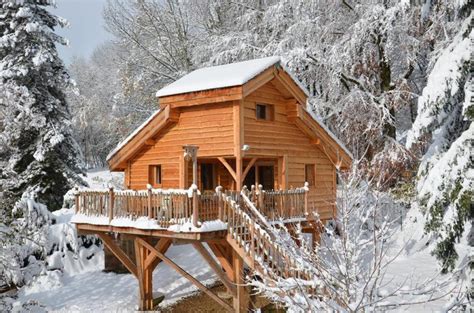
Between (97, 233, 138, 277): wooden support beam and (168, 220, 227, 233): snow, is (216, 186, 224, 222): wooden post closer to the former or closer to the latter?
(168, 220, 227, 233): snow

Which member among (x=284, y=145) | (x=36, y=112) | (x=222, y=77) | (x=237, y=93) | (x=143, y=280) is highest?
(x=222, y=77)

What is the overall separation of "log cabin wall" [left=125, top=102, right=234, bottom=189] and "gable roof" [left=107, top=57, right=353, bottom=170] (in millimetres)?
379

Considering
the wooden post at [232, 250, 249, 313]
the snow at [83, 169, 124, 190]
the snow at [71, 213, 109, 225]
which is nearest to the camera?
the wooden post at [232, 250, 249, 313]

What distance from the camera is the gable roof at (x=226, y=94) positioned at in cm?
1491

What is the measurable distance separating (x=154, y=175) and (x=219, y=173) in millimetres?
2781

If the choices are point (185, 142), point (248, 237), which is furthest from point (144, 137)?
point (248, 237)

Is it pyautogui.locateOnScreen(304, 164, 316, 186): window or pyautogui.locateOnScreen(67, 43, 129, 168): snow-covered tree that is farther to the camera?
pyautogui.locateOnScreen(67, 43, 129, 168): snow-covered tree

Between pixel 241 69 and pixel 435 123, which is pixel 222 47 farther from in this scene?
pixel 435 123

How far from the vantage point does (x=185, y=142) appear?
16.9 meters

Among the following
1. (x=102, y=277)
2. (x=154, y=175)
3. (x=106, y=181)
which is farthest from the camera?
(x=106, y=181)

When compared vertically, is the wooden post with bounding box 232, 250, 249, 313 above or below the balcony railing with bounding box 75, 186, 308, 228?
below

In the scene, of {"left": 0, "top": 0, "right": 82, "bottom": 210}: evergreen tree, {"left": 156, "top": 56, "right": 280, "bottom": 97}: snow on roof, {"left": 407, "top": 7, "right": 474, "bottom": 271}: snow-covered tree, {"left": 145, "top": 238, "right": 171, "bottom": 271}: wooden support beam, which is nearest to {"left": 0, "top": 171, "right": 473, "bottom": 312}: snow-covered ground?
{"left": 145, "top": 238, "right": 171, "bottom": 271}: wooden support beam

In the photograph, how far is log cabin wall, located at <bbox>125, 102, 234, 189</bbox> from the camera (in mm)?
15570

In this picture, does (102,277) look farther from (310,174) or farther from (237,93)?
(237,93)
